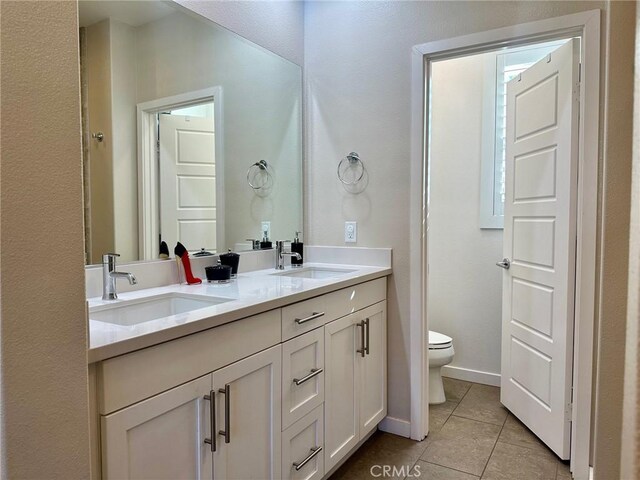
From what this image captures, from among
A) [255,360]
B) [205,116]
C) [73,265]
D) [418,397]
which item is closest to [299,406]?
[255,360]

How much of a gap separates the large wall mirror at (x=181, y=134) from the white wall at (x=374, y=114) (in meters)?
0.16

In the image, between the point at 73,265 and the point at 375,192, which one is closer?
the point at 73,265

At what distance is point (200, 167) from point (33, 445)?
1.51 metres

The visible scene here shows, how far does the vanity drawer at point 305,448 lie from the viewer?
5.19 feet

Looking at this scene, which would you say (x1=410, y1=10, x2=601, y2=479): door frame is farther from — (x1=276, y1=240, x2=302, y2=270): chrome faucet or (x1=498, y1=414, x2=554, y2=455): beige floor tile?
(x1=276, y1=240, x2=302, y2=270): chrome faucet

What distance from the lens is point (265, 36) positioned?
237cm

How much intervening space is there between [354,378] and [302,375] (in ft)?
1.50

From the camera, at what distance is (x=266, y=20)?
93.2 inches

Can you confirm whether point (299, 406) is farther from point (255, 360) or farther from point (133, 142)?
point (133, 142)

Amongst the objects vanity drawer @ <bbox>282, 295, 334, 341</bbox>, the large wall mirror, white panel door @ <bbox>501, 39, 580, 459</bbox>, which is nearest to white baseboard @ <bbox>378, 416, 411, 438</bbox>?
white panel door @ <bbox>501, 39, 580, 459</bbox>

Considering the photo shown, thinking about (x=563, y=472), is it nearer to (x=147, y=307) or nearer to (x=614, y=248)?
(x=614, y=248)

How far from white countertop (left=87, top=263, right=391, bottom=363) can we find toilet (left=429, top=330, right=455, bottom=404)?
0.73 m

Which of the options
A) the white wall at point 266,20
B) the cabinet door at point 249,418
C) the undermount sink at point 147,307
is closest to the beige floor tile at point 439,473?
the cabinet door at point 249,418

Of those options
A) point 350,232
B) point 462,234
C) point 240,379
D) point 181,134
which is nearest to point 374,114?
point 350,232
